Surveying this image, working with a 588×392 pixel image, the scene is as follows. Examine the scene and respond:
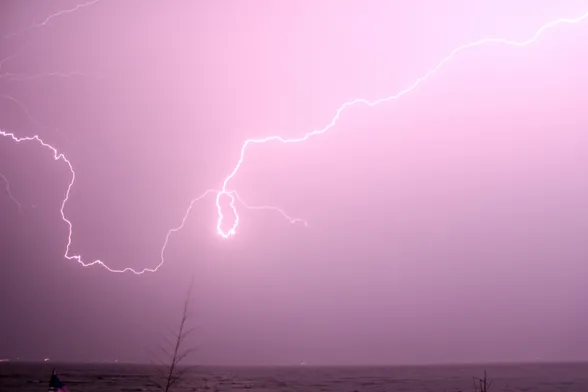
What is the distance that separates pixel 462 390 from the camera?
68312mm

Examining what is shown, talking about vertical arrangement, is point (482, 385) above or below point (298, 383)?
above

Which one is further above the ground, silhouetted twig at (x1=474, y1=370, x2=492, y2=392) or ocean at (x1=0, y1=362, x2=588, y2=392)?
silhouetted twig at (x1=474, y1=370, x2=492, y2=392)

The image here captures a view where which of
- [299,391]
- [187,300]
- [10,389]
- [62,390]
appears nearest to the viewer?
[187,300]

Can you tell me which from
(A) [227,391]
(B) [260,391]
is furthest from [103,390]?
(B) [260,391]

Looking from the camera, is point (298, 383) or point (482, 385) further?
point (298, 383)

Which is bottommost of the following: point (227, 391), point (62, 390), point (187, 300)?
point (227, 391)

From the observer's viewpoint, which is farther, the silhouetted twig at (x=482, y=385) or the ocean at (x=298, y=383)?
the ocean at (x=298, y=383)

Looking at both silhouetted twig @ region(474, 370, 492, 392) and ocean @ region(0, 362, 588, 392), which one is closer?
silhouetted twig @ region(474, 370, 492, 392)

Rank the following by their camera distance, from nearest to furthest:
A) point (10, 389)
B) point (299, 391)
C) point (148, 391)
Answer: point (10, 389)
point (148, 391)
point (299, 391)

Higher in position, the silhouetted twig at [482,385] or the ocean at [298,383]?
the silhouetted twig at [482,385]

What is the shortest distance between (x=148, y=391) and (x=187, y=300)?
65.8 metres

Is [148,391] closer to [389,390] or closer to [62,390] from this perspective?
[389,390]

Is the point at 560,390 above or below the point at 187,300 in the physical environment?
below

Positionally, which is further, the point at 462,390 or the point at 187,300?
the point at 462,390
